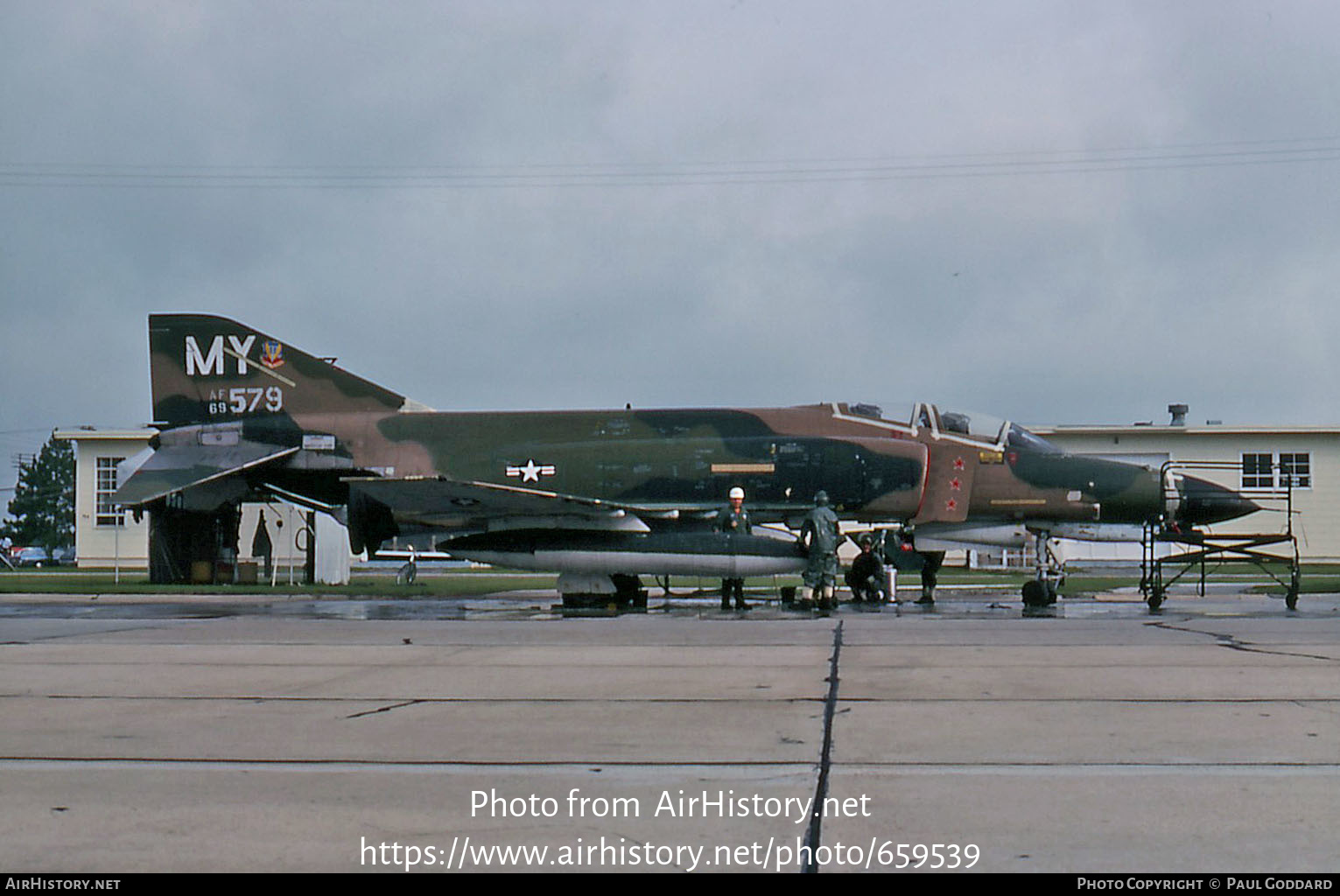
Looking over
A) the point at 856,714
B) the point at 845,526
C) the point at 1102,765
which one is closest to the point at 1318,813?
the point at 1102,765

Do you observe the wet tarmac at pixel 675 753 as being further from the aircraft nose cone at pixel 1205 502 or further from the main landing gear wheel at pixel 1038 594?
the aircraft nose cone at pixel 1205 502

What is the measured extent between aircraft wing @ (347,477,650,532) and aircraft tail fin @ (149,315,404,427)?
305 centimetres

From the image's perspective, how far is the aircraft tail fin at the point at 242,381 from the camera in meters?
19.1

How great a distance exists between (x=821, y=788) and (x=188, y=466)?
15690 millimetres

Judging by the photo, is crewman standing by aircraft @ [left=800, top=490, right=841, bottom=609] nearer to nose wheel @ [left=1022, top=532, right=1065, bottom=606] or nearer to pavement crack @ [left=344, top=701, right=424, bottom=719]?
nose wheel @ [left=1022, top=532, right=1065, bottom=606]

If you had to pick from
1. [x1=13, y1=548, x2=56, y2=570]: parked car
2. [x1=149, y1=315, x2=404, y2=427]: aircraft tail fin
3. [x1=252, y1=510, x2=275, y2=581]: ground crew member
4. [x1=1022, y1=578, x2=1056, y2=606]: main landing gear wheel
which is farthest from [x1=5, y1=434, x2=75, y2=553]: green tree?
[x1=1022, y1=578, x2=1056, y2=606]: main landing gear wheel

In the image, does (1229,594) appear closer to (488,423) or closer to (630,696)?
(488,423)

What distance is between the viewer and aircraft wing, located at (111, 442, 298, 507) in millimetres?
17703

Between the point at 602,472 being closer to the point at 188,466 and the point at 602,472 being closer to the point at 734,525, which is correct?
the point at 734,525

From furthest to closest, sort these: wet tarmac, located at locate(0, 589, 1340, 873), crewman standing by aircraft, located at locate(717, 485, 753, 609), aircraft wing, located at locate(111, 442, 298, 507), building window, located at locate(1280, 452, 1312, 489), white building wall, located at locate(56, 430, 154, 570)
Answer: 1. white building wall, located at locate(56, 430, 154, 570)
2. building window, located at locate(1280, 452, 1312, 489)
3. aircraft wing, located at locate(111, 442, 298, 507)
4. crewman standing by aircraft, located at locate(717, 485, 753, 609)
5. wet tarmac, located at locate(0, 589, 1340, 873)

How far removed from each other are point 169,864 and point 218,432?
16.2 meters

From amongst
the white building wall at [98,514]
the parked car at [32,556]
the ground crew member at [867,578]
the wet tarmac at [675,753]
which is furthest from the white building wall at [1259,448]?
the parked car at [32,556]

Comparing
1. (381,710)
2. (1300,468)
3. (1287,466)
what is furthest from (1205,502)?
(1300,468)

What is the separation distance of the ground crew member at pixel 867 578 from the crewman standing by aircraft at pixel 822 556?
2821mm
